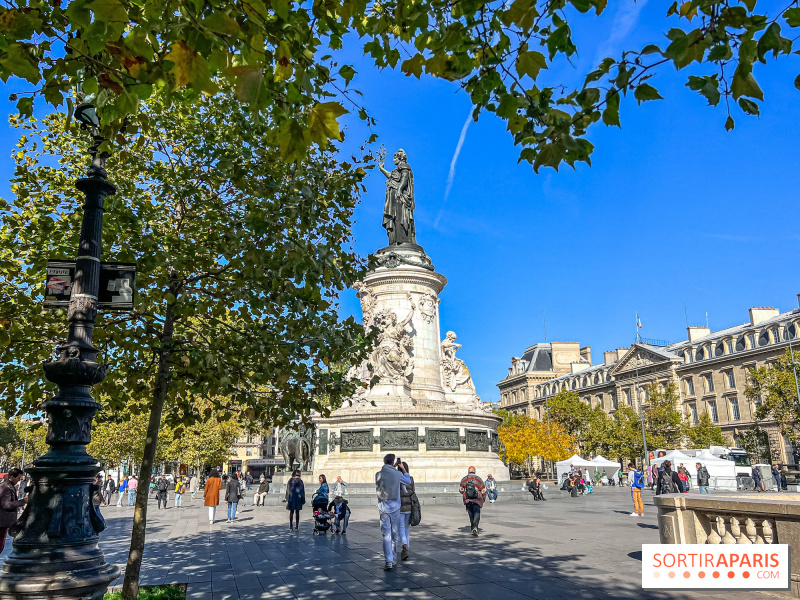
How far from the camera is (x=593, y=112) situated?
13.0ft

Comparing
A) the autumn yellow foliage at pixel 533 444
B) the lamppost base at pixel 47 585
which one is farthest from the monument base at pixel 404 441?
the autumn yellow foliage at pixel 533 444

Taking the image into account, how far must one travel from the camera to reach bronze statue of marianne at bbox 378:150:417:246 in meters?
27.9

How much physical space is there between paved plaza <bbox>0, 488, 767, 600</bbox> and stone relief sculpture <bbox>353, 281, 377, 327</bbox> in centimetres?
1014

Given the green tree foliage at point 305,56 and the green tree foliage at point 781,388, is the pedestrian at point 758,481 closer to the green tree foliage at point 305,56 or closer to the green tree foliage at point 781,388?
the green tree foliage at point 781,388

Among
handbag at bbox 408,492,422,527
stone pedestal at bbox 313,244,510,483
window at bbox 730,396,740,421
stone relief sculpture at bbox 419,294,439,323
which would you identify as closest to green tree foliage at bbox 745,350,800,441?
window at bbox 730,396,740,421

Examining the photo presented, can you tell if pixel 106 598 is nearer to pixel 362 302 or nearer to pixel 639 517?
pixel 639 517

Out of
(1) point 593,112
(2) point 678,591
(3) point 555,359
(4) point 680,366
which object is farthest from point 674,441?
(1) point 593,112

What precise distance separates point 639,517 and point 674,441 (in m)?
49.8

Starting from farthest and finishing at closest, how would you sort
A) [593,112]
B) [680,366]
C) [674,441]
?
[680,366], [674,441], [593,112]

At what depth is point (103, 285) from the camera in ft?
16.8

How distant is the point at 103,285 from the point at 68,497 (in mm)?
1931

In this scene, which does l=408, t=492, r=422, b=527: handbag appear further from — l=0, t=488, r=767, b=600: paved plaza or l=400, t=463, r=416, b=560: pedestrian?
l=0, t=488, r=767, b=600: paved plaza

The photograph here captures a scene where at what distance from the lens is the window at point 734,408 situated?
62.1 m

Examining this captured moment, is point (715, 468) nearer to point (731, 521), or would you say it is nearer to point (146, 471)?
point (731, 521)
